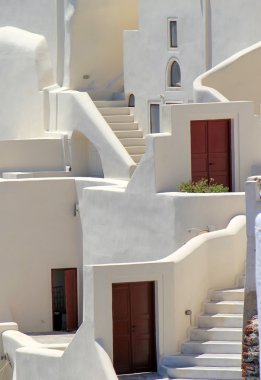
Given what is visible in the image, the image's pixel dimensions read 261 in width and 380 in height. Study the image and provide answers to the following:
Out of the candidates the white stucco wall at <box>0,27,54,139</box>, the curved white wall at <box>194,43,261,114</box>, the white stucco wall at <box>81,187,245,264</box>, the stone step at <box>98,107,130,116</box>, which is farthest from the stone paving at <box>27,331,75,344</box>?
the white stucco wall at <box>0,27,54,139</box>

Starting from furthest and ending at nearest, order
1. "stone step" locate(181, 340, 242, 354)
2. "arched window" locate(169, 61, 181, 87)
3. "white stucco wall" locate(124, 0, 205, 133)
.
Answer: "arched window" locate(169, 61, 181, 87) → "white stucco wall" locate(124, 0, 205, 133) → "stone step" locate(181, 340, 242, 354)

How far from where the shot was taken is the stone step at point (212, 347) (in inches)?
1449

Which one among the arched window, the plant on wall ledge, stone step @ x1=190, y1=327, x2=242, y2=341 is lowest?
stone step @ x1=190, y1=327, x2=242, y2=341

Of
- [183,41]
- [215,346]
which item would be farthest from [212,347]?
[183,41]

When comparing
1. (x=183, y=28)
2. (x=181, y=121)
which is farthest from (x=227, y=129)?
(x=183, y=28)

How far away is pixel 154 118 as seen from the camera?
157 feet

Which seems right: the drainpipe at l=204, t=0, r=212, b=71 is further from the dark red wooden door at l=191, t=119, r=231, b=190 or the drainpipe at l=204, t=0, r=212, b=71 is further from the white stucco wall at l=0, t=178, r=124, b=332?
the white stucco wall at l=0, t=178, r=124, b=332

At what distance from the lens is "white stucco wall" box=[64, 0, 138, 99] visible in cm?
4972

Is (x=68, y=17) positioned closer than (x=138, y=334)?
No

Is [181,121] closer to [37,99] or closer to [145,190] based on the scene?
[145,190]

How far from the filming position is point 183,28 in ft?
153

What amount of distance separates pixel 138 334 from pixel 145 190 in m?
5.13

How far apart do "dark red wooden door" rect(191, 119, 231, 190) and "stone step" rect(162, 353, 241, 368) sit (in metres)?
6.51

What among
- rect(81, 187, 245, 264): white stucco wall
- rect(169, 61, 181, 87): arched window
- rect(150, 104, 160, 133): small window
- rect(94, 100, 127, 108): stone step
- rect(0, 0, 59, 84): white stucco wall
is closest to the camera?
rect(81, 187, 245, 264): white stucco wall
